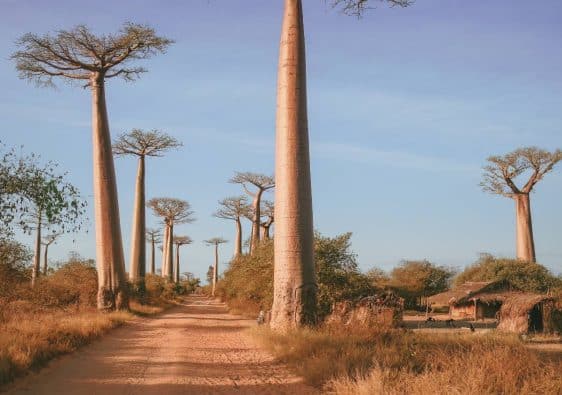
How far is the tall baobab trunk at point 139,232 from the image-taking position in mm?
24156

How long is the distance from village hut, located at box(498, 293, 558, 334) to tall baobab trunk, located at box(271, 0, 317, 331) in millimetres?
7855

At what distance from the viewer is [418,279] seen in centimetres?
3853

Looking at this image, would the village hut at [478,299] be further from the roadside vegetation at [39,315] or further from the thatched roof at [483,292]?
the roadside vegetation at [39,315]

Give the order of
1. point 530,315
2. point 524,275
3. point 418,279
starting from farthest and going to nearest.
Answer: point 418,279
point 524,275
point 530,315

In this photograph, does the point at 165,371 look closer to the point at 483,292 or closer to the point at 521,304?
the point at 521,304

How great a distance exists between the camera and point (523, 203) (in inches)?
1179

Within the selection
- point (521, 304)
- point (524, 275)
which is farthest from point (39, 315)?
point (524, 275)

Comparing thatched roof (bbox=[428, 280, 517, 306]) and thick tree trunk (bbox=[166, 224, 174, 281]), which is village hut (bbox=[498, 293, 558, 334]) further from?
thick tree trunk (bbox=[166, 224, 174, 281])

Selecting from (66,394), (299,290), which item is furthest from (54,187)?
(66,394)

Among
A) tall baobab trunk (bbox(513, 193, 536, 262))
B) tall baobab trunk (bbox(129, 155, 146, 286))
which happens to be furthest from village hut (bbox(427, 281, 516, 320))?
tall baobab trunk (bbox(129, 155, 146, 286))

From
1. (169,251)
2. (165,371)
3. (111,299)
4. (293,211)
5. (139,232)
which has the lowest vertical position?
(165,371)

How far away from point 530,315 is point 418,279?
23.5 meters

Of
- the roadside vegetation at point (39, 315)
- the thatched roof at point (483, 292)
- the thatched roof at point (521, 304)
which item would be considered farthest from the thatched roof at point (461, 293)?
the roadside vegetation at point (39, 315)

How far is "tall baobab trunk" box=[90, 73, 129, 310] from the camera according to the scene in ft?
51.2
